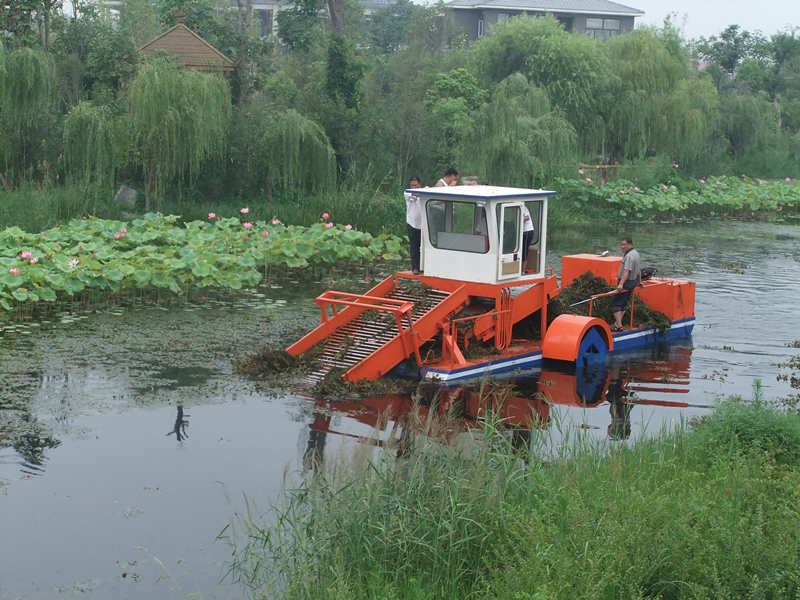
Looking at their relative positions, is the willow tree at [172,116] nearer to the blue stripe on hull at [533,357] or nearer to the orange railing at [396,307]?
the orange railing at [396,307]

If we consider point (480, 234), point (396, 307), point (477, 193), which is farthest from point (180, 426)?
point (477, 193)

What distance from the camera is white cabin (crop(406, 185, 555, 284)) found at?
13.8 meters

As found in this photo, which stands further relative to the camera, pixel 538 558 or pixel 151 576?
pixel 151 576

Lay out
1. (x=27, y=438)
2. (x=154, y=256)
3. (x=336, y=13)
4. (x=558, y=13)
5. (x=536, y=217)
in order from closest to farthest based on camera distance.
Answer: (x=27, y=438) → (x=536, y=217) → (x=154, y=256) → (x=336, y=13) → (x=558, y=13)

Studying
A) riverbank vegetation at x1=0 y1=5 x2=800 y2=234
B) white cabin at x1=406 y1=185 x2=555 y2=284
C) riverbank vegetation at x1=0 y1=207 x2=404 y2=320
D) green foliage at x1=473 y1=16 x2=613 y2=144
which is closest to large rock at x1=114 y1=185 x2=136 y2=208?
riverbank vegetation at x1=0 y1=5 x2=800 y2=234

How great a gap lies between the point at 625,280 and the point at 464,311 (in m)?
2.80

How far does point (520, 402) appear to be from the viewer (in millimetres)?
12734

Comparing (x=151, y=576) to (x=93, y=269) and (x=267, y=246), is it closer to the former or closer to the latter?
(x=93, y=269)

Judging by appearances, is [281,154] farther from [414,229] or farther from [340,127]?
[414,229]

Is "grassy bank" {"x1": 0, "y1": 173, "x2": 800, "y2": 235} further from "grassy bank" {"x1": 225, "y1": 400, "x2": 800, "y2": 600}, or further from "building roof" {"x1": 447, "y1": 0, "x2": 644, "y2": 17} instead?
"building roof" {"x1": 447, "y1": 0, "x2": 644, "y2": 17}

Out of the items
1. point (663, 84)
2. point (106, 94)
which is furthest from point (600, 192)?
point (106, 94)

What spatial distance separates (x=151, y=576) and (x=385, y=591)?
1.95 m

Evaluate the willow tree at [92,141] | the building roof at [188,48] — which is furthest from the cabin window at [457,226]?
the building roof at [188,48]

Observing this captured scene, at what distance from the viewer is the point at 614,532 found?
283 inches
